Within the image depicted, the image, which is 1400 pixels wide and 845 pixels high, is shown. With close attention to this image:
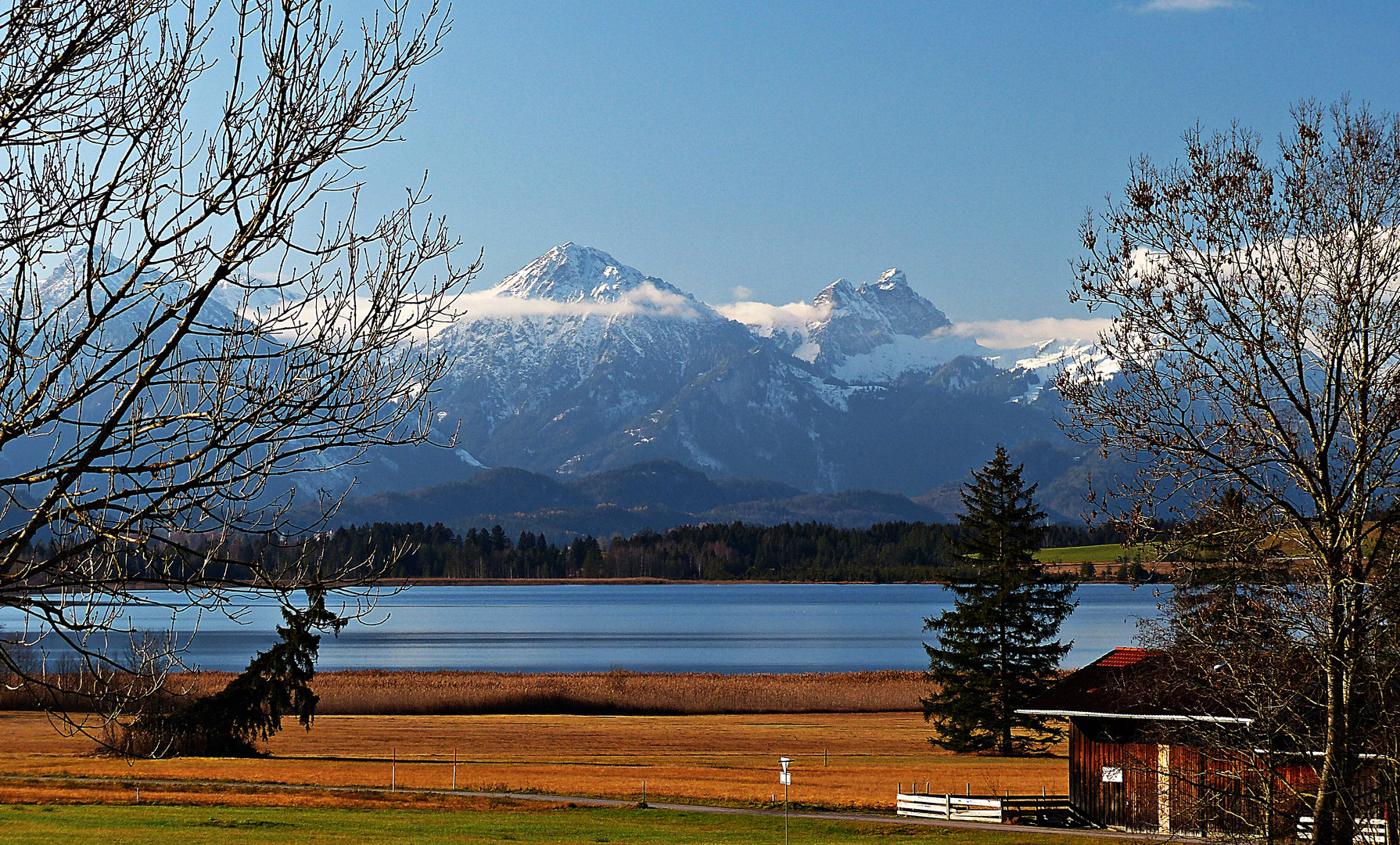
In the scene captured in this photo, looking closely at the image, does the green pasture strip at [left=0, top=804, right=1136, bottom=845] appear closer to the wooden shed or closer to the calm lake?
the wooden shed

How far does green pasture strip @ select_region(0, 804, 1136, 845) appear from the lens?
25891 mm

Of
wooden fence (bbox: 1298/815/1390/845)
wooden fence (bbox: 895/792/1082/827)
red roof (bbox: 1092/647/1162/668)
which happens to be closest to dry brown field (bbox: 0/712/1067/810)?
wooden fence (bbox: 895/792/1082/827)

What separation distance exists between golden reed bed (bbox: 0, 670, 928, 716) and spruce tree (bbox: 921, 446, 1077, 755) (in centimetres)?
1618

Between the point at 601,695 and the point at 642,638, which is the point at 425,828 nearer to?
the point at 601,695

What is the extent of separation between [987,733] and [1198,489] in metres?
34.7

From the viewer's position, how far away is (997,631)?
4809 cm

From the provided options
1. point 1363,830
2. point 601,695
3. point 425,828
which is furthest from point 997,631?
point 1363,830

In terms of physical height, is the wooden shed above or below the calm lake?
above

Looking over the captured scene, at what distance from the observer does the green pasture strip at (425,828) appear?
2589 centimetres

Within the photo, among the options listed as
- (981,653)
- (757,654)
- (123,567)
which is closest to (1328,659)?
(123,567)

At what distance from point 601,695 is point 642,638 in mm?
52531

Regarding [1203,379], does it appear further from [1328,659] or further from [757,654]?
[757,654]

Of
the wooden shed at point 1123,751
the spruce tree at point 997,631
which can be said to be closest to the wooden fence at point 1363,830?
the wooden shed at point 1123,751

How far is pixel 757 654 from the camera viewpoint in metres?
99.6
